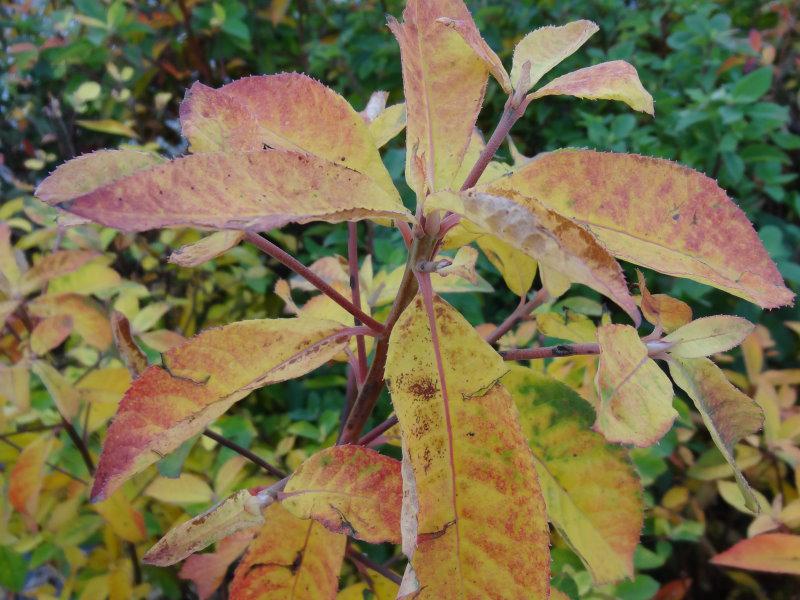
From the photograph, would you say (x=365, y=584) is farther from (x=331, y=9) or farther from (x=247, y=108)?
(x=331, y=9)

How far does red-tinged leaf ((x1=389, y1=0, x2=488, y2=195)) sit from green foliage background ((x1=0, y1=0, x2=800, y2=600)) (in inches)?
25.2

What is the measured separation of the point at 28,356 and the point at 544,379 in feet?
2.37

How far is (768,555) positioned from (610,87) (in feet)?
2.65

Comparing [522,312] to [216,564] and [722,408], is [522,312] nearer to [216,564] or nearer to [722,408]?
[722,408]

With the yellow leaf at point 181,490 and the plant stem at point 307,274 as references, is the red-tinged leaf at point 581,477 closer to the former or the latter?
the plant stem at point 307,274

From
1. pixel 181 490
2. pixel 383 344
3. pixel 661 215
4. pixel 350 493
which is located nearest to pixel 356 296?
pixel 383 344

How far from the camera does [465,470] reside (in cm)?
44

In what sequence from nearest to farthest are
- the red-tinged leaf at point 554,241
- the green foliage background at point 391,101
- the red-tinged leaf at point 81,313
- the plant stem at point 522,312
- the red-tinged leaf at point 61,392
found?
the red-tinged leaf at point 554,241 < the plant stem at point 522,312 < the red-tinged leaf at point 61,392 < the red-tinged leaf at point 81,313 < the green foliage background at point 391,101

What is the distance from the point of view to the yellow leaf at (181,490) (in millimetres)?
935

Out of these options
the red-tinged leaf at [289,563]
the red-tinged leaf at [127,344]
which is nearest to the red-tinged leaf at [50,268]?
the red-tinged leaf at [127,344]

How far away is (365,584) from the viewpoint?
76 centimetres

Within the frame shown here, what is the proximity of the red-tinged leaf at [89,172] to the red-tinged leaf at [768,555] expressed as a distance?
96 centimetres

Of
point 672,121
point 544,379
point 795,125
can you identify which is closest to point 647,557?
point 544,379

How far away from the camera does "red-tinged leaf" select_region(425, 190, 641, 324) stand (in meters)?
0.31
